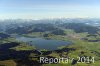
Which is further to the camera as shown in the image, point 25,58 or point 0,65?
point 25,58

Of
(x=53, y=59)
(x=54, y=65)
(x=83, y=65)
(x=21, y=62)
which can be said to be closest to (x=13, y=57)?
(x=21, y=62)

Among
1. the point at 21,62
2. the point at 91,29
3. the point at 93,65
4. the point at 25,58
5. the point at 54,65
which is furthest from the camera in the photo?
the point at 91,29

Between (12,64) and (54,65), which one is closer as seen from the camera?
(54,65)

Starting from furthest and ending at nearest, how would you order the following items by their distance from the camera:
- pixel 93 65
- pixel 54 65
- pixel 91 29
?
pixel 91 29
pixel 93 65
pixel 54 65

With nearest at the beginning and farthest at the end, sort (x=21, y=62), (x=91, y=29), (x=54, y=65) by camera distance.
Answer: (x=54, y=65) < (x=21, y=62) < (x=91, y=29)

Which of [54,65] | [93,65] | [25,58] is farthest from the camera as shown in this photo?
[25,58]

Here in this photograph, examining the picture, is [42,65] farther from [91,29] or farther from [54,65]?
[91,29]

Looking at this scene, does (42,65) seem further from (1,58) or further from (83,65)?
(1,58)

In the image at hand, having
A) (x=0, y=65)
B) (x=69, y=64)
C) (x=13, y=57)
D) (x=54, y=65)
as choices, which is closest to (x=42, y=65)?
(x=54, y=65)
